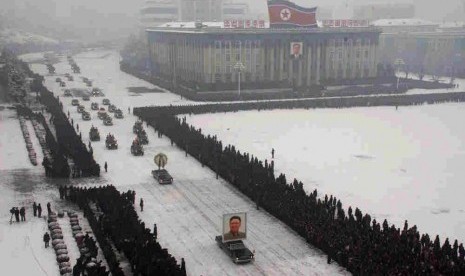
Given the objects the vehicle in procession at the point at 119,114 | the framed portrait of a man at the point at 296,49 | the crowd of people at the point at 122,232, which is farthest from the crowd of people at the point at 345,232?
the framed portrait of a man at the point at 296,49

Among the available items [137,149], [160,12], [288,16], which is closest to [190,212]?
[137,149]

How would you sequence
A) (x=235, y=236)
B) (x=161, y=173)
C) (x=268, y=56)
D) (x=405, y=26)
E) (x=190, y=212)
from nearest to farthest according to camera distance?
(x=235, y=236)
(x=190, y=212)
(x=161, y=173)
(x=268, y=56)
(x=405, y=26)

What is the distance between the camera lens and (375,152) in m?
47.4

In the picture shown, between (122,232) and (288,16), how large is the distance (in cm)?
6770

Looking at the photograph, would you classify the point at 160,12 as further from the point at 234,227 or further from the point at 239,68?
the point at 234,227

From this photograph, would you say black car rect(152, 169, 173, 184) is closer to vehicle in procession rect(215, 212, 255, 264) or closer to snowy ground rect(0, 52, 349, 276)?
snowy ground rect(0, 52, 349, 276)

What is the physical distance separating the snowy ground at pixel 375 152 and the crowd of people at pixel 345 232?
12.1 feet

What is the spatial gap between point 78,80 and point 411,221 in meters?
81.4

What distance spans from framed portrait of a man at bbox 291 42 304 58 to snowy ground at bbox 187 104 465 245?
851 inches

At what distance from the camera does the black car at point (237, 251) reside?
25.6 meters

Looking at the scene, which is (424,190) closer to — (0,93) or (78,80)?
(0,93)

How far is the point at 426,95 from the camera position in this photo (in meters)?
76.4

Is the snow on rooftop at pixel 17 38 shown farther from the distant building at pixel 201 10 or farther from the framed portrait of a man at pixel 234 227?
the framed portrait of a man at pixel 234 227

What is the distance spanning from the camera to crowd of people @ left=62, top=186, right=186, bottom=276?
2319cm
